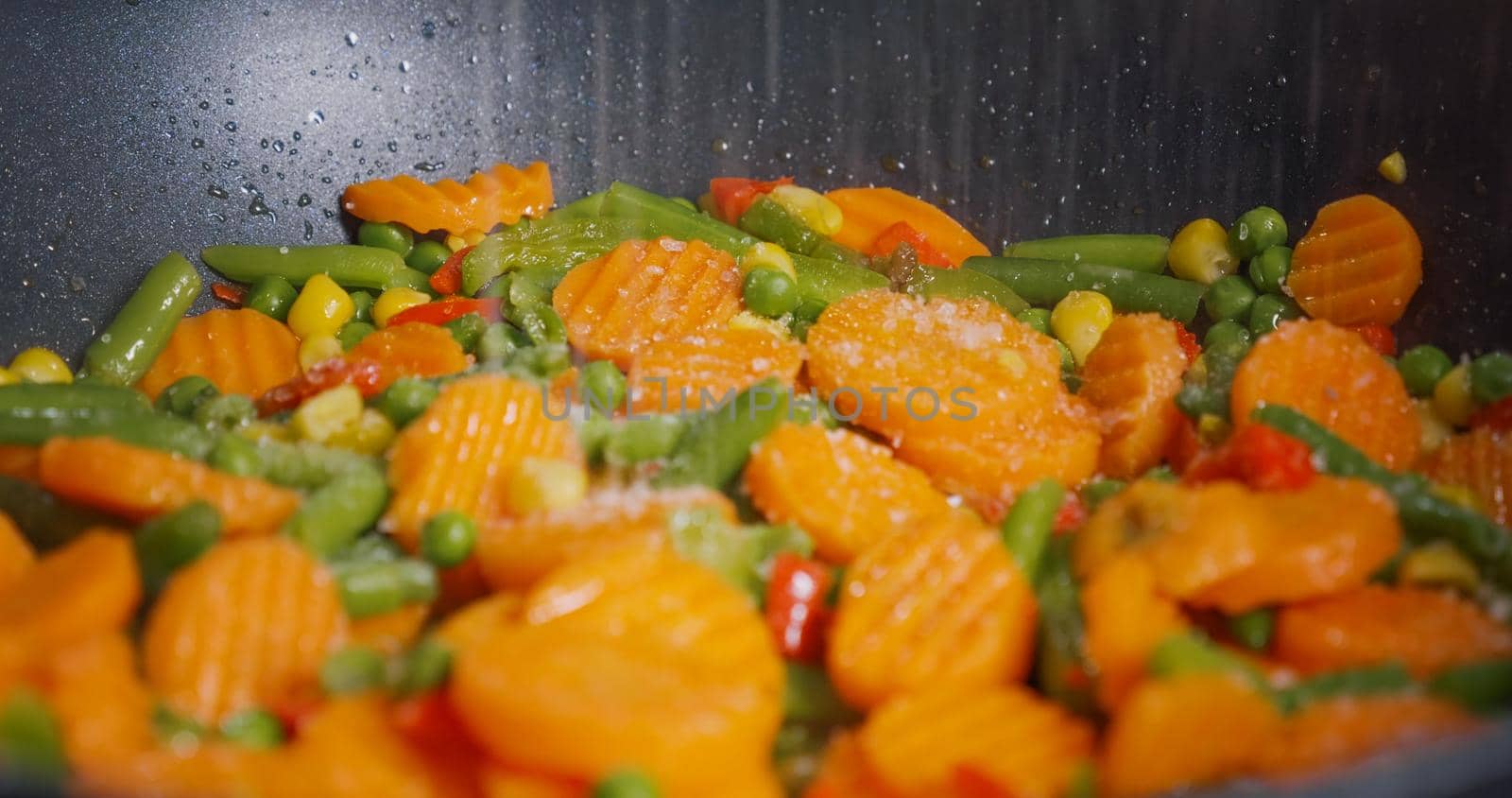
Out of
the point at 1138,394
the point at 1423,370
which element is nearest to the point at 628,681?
the point at 1138,394

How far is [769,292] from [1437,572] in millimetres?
2193

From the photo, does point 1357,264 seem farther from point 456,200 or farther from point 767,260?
point 456,200

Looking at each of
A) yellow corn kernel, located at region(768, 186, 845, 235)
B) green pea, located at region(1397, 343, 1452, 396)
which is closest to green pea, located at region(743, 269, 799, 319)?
yellow corn kernel, located at region(768, 186, 845, 235)

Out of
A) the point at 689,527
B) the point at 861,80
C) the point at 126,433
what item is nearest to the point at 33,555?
the point at 126,433

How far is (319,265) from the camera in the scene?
4418mm

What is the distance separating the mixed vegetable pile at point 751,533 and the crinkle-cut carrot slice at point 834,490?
1 centimetres

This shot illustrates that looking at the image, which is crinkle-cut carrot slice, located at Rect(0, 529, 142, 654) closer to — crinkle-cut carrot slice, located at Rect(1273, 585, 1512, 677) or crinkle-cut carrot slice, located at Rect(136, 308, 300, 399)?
crinkle-cut carrot slice, located at Rect(136, 308, 300, 399)

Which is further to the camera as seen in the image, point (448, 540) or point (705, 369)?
point (705, 369)

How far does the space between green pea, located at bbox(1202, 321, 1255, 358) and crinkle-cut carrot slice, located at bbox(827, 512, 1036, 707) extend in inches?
65.7

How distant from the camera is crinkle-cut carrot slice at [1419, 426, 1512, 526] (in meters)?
2.99

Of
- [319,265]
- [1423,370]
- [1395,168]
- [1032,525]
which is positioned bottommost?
[1032,525]

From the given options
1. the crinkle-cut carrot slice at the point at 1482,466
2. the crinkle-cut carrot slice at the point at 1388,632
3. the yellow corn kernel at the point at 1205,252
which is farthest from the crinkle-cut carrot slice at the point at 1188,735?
the yellow corn kernel at the point at 1205,252

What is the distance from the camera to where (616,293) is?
4121 millimetres

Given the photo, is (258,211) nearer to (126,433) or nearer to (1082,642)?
(126,433)
